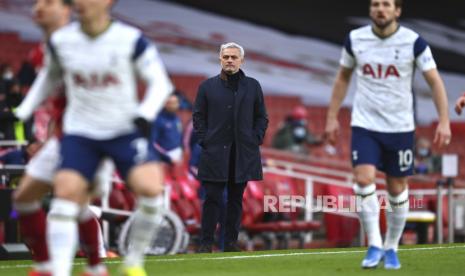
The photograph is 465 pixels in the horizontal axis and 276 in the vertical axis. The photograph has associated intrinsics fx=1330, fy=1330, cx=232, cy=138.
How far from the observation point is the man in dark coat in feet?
44.0

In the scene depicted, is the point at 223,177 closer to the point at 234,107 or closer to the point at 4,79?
the point at 234,107

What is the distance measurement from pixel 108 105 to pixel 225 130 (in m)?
5.17

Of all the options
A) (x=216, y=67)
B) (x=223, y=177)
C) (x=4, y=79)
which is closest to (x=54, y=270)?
(x=223, y=177)

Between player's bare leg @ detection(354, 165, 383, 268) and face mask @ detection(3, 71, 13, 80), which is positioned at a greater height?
face mask @ detection(3, 71, 13, 80)

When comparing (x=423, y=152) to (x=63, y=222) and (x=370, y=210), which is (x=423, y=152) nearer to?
(x=370, y=210)

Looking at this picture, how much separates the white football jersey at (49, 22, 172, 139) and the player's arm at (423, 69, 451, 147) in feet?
8.51

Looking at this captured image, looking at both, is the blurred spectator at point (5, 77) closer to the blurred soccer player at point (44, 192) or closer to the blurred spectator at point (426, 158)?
the blurred spectator at point (426, 158)

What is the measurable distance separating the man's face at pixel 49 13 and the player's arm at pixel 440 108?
2.91m

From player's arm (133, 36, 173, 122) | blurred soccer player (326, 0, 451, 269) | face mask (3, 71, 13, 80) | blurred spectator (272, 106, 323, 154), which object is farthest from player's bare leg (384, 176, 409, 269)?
blurred spectator (272, 106, 323, 154)

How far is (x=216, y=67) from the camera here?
28438 mm

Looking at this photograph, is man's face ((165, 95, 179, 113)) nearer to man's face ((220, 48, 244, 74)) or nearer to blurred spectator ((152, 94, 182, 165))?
blurred spectator ((152, 94, 182, 165))

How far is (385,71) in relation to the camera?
10227 mm

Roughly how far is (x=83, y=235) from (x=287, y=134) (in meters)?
14.4

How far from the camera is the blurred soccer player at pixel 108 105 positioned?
830 centimetres
